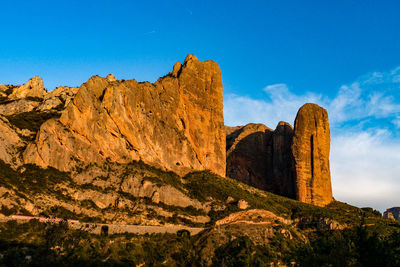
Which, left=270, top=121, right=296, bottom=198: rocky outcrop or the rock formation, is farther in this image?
left=270, top=121, right=296, bottom=198: rocky outcrop

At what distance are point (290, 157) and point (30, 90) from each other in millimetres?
88544

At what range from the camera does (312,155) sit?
119750 mm

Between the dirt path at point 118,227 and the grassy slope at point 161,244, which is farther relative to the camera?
the dirt path at point 118,227

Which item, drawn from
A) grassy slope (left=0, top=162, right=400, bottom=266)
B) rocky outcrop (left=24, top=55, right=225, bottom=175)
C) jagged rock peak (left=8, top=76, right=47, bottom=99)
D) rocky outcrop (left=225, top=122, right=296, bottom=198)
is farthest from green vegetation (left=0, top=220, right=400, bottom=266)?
jagged rock peak (left=8, top=76, right=47, bottom=99)

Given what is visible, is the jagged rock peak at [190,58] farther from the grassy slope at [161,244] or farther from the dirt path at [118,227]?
the dirt path at [118,227]

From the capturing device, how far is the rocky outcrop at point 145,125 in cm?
7325

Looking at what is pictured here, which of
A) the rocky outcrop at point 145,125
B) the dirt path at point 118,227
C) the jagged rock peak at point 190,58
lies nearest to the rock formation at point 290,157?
the rocky outcrop at point 145,125

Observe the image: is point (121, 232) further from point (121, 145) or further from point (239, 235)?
point (121, 145)

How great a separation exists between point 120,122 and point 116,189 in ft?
55.9

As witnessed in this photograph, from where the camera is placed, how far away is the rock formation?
383 feet

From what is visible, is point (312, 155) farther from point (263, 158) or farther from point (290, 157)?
point (263, 158)

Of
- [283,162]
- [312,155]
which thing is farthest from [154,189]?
[283,162]

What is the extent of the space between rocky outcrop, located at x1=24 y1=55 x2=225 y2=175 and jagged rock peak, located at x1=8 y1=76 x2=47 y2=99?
69.6ft

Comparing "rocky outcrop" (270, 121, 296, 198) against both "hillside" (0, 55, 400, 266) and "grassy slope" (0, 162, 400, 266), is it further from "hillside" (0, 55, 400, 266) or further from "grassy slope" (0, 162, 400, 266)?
"grassy slope" (0, 162, 400, 266)
